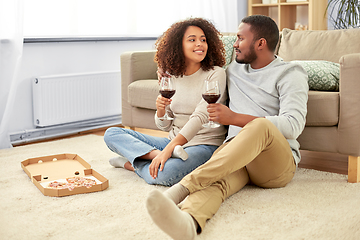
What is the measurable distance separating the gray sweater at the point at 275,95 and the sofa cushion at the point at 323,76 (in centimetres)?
31

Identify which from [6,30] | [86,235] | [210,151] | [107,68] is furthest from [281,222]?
[107,68]

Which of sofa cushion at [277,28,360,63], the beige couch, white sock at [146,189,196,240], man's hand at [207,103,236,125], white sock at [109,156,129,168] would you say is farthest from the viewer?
Result: sofa cushion at [277,28,360,63]

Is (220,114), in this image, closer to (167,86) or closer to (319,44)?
(167,86)

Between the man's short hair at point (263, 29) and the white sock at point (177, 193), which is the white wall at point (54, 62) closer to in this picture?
the man's short hair at point (263, 29)

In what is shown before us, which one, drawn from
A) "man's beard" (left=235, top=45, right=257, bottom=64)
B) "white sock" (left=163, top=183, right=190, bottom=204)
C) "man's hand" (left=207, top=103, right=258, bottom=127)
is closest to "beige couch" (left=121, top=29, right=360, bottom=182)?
"man's beard" (left=235, top=45, right=257, bottom=64)

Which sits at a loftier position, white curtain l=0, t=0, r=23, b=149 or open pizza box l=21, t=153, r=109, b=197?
white curtain l=0, t=0, r=23, b=149

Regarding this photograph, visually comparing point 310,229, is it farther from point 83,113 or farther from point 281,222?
point 83,113

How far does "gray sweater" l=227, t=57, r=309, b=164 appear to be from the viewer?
1.76 meters

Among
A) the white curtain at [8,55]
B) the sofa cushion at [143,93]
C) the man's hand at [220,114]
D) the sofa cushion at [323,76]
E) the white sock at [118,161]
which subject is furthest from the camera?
the white curtain at [8,55]

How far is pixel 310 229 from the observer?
1.50 m

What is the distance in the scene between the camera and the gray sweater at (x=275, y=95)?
1762 millimetres

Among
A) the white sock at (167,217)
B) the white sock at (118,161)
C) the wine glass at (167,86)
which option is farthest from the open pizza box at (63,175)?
the white sock at (167,217)

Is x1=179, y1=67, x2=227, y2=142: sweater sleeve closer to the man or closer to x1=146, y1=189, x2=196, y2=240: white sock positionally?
the man

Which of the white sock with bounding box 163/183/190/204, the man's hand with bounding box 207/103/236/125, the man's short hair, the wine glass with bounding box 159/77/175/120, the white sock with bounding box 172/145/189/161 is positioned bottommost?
the white sock with bounding box 163/183/190/204
